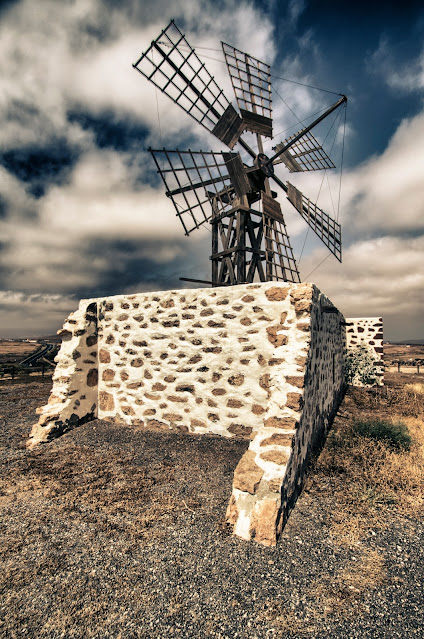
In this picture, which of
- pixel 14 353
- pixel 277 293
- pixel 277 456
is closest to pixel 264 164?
pixel 277 293

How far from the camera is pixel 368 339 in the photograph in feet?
35.3

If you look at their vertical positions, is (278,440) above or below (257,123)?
below

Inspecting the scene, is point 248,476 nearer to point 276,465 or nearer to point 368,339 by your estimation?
point 276,465

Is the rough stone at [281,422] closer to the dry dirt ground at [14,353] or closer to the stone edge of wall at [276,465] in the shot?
the stone edge of wall at [276,465]

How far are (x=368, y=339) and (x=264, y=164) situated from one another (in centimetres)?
714

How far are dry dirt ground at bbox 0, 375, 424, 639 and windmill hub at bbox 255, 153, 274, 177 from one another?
9.25 meters

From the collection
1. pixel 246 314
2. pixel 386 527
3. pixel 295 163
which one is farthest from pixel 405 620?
pixel 295 163

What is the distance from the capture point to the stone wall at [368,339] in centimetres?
1056

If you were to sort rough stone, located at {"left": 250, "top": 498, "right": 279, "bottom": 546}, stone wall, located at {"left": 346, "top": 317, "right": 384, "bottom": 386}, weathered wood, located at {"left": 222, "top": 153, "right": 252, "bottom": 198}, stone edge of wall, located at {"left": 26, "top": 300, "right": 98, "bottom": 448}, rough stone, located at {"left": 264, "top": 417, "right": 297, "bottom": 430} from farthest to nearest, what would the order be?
1. stone wall, located at {"left": 346, "top": 317, "right": 384, "bottom": 386}
2. weathered wood, located at {"left": 222, "top": 153, "right": 252, "bottom": 198}
3. stone edge of wall, located at {"left": 26, "top": 300, "right": 98, "bottom": 448}
4. rough stone, located at {"left": 264, "top": 417, "right": 297, "bottom": 430}
5. rough stone, located at {"left": 250, "top": 498, "right": 279, "bottom": 546}

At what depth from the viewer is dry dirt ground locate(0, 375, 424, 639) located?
6.19 ft

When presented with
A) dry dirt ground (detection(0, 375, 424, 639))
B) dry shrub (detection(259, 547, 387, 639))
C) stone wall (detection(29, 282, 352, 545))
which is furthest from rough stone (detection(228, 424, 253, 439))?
dry shrub (detection(259, 547, 387, 639))

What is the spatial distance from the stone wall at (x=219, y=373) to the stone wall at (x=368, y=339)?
5503mm

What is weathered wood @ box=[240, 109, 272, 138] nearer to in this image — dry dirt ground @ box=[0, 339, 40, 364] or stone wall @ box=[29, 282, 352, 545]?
stone wall @ box=[29, 282, 352, 545]

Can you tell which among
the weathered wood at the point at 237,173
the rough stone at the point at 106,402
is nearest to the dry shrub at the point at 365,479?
the rough stone at the point at 106,402
